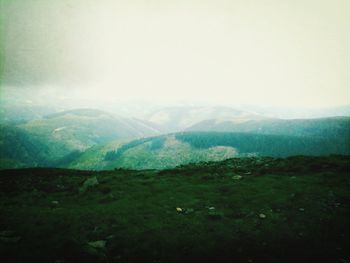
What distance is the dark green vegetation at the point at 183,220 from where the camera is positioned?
13.3 meters

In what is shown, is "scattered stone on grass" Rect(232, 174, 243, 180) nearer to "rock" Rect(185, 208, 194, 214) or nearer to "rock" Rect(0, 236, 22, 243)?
"rock" Rect(185, 208, 194, 214)

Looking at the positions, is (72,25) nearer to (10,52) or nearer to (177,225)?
(10,52)

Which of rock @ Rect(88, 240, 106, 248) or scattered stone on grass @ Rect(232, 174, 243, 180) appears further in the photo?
scattered stone on grass @ Rect(232, 174, 243, 180)

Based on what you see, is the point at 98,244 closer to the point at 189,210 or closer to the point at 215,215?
the point at 189,210

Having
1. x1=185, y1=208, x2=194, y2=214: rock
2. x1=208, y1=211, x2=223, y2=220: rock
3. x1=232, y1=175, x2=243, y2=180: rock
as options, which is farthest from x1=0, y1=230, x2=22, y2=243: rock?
x1=232, y1=175, x2=243, y2=180: rock

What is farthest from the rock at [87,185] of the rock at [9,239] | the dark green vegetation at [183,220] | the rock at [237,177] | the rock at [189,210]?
the rock at [237,177]

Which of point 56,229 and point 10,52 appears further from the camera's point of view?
point 10,52

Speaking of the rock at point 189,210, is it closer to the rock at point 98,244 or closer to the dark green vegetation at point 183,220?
the dark green vegetation at point 183,220

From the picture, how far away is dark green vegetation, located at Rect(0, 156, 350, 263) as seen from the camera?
13.3m

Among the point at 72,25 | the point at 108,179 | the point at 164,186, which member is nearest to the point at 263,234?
the point at 164,186

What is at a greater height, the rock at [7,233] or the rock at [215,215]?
the rock at [215,215]

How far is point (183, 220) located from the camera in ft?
57.4

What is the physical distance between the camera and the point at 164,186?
27.3 metres

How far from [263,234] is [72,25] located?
306 feet
